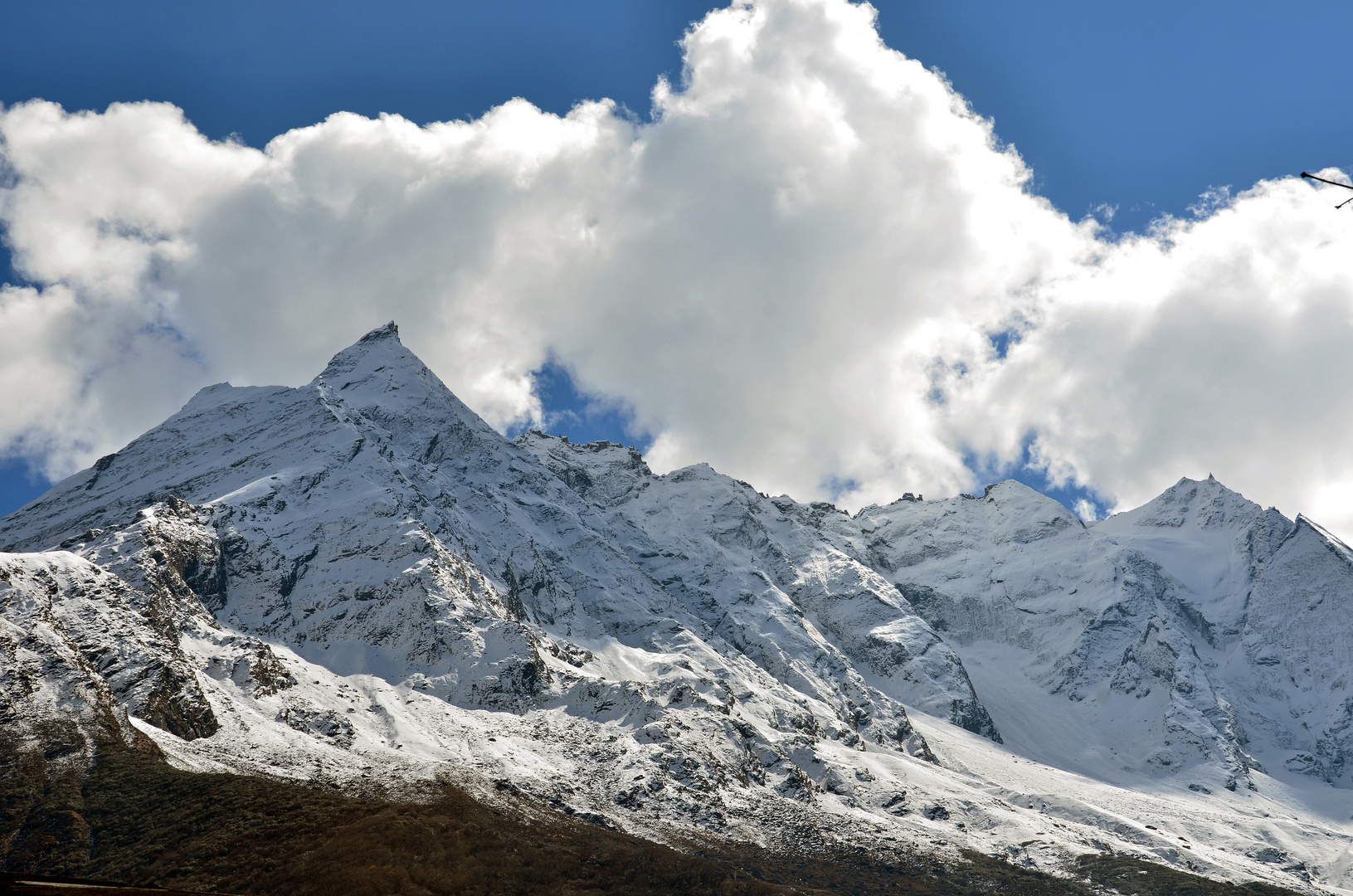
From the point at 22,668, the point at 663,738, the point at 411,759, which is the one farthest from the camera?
the point at 663,738

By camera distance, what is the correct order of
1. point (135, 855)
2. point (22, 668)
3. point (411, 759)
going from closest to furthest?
point (135, 855)
point (22, 668)
point (411, 759)

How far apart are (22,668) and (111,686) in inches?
550

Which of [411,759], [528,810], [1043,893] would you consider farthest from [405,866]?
[1043,893]

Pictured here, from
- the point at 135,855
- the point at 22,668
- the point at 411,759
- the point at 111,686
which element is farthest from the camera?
the point at 411,759

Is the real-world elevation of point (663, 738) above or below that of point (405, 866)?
above

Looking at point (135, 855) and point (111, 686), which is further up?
point (111, 686)

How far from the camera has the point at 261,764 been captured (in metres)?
131

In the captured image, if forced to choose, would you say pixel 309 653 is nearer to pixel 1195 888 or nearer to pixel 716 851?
pixel 716 851

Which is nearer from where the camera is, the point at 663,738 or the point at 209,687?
the point at 209,687

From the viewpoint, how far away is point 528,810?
138 meters

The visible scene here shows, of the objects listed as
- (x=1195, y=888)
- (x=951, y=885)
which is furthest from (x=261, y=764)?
(x=1195, y=888)

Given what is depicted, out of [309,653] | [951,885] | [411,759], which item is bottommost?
[951,885]

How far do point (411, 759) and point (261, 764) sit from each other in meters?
23.1

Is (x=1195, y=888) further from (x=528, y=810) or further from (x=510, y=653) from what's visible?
(x=510, y=653)
